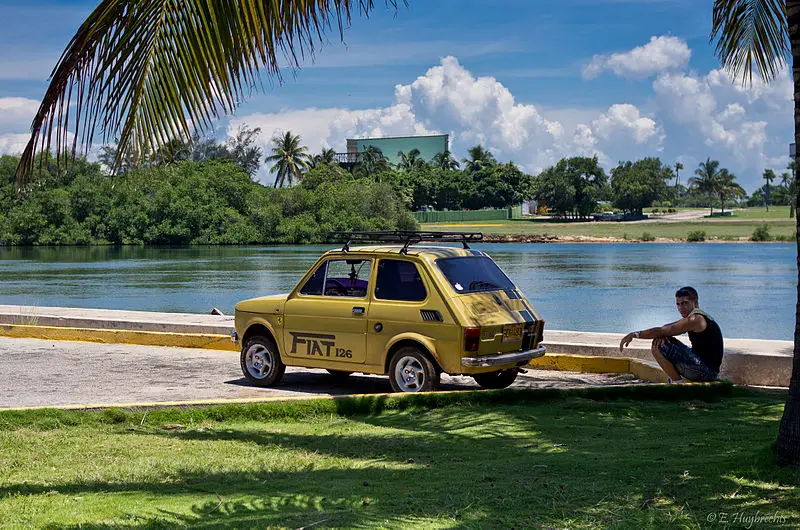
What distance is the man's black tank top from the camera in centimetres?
1027

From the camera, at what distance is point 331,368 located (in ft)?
38.0

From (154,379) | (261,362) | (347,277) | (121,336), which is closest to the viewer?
(347,277)

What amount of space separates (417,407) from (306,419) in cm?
113

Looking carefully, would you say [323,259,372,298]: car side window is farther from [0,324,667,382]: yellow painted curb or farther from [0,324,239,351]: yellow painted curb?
[0,324,239,351]: yellow painted curb

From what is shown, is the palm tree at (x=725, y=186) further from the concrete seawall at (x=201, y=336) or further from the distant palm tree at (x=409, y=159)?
the concrete seawall at (x=201, y=336)

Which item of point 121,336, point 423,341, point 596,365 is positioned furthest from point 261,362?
point 121,336

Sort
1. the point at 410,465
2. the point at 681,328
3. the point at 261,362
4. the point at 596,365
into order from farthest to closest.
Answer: the point at 596,365
the point at 261,362
the point at 681,328
the point at 410,465

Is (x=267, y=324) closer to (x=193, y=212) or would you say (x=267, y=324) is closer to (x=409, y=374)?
(x=409, y=374)

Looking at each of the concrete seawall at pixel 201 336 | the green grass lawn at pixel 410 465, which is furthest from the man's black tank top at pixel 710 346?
the concrete seawall at pixel 201 336

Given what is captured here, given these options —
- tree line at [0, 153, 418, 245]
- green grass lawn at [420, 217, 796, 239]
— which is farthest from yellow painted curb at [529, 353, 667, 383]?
green grass lawn at [420, 217, 796, 239]

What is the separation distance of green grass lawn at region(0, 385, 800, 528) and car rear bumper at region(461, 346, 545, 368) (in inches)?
26.8

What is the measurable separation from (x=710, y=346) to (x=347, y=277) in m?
4.28

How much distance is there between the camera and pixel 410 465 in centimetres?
718

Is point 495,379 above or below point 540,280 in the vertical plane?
above
